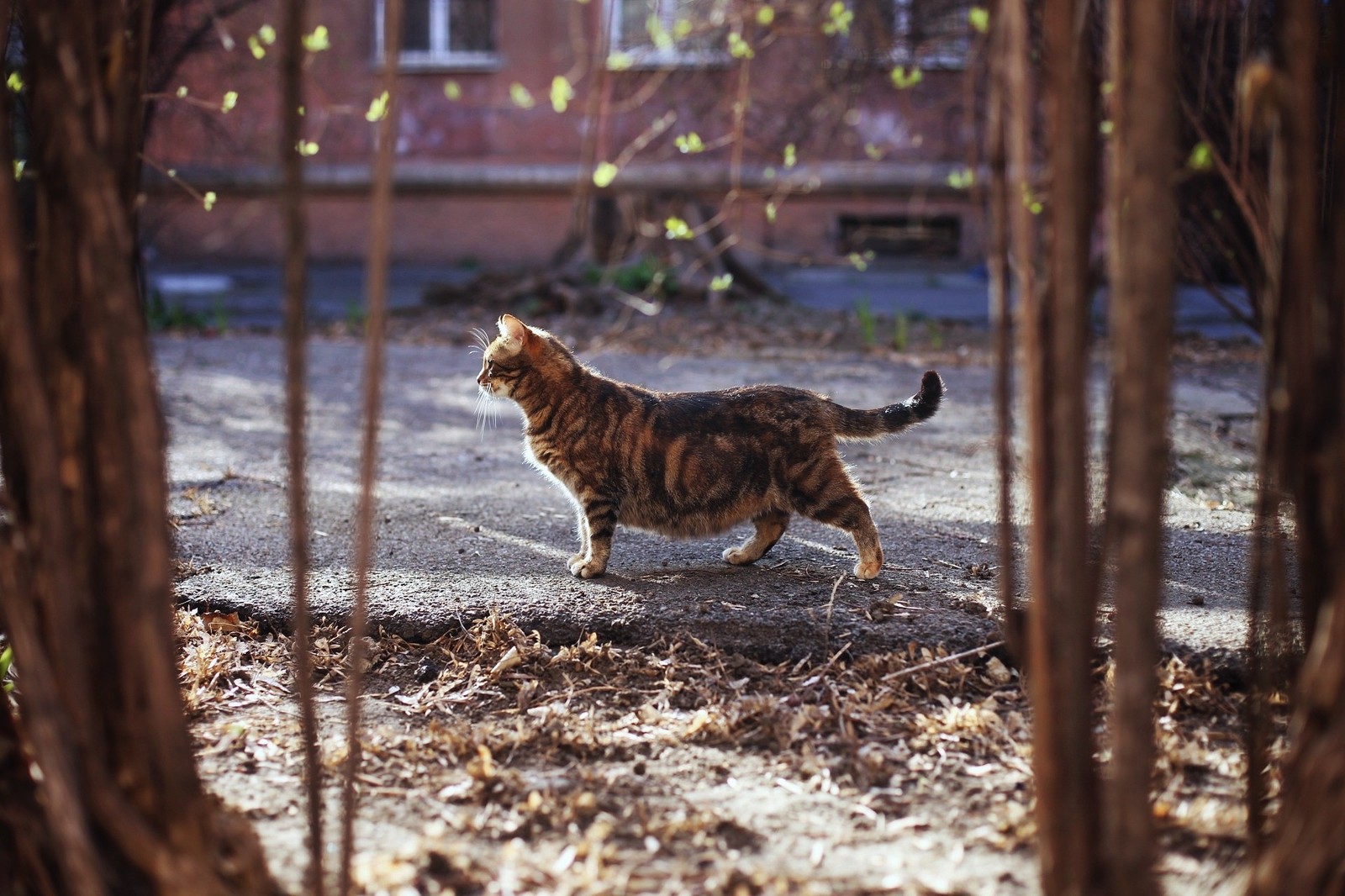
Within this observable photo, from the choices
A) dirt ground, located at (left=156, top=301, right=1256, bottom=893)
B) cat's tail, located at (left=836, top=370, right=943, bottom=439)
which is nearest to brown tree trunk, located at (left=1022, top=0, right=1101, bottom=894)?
dirt ground, located at (left=156, top=301, right=1256, bottom=893)

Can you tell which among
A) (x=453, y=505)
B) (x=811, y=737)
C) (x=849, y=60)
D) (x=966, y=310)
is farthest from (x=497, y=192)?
(x=811, y=737)

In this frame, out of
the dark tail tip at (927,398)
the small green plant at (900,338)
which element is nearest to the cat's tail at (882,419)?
the dark tail tip at (927,398)

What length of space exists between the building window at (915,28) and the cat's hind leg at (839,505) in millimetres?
4790

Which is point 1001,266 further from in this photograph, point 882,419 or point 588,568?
point 588,568

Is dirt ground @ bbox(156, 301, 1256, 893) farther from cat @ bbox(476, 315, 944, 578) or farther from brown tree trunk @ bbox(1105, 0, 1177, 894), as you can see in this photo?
brown tree trunk @ bbox(1105, 0, 1177, 894)

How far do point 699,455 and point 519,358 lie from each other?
0.75m

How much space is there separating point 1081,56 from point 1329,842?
4.06 ft

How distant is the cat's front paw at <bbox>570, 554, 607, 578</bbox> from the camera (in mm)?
3908

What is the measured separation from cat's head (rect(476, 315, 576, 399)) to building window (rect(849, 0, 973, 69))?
4.54 metres

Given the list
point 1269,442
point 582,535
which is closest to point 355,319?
point 582,535

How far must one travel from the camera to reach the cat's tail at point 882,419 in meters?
3.95

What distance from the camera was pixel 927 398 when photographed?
3906 mm

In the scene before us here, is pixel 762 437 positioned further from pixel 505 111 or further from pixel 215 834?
pixel 505 111

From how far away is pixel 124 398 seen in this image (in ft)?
6.02
